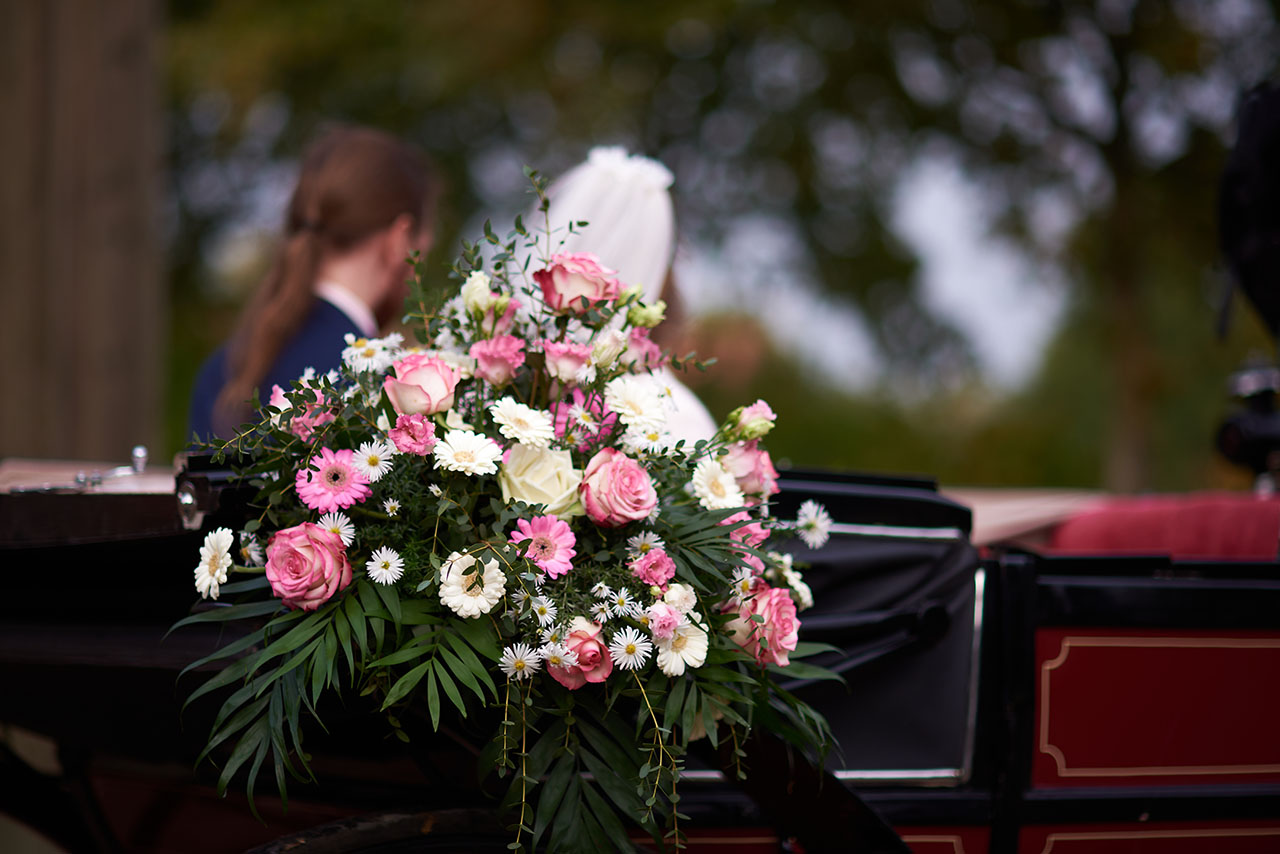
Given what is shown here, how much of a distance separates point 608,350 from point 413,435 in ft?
0.95

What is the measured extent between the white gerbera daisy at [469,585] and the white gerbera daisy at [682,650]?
8.4 inches

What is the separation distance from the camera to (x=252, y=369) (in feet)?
8.04

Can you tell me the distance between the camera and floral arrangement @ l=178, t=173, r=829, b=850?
3.87ft

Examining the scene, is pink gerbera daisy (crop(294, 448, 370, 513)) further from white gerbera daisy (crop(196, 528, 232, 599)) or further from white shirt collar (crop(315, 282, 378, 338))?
white shirt collar (crop(315, 282, 378, 338))

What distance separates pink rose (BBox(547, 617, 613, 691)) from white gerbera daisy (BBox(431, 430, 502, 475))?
8.4 inches

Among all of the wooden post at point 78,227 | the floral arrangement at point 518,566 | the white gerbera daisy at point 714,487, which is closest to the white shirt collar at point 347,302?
the floral arrangement at point 518,566

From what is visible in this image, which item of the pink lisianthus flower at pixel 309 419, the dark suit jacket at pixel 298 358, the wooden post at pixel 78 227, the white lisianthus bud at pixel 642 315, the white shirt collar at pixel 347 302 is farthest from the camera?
the wooden post at pixel 78 227

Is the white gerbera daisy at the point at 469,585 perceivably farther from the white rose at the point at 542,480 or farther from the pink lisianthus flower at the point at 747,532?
the pink lisianthus flower at the point at 747,532

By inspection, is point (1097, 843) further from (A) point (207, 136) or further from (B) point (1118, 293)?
(A) point (207, 136)

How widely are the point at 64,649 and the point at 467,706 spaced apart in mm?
578

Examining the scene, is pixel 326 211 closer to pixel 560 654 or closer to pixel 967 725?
pixel 560 654

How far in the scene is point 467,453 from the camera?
1.21m

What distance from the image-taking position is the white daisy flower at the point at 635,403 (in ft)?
4.26

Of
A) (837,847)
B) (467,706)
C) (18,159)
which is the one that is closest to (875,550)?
(837,847)
